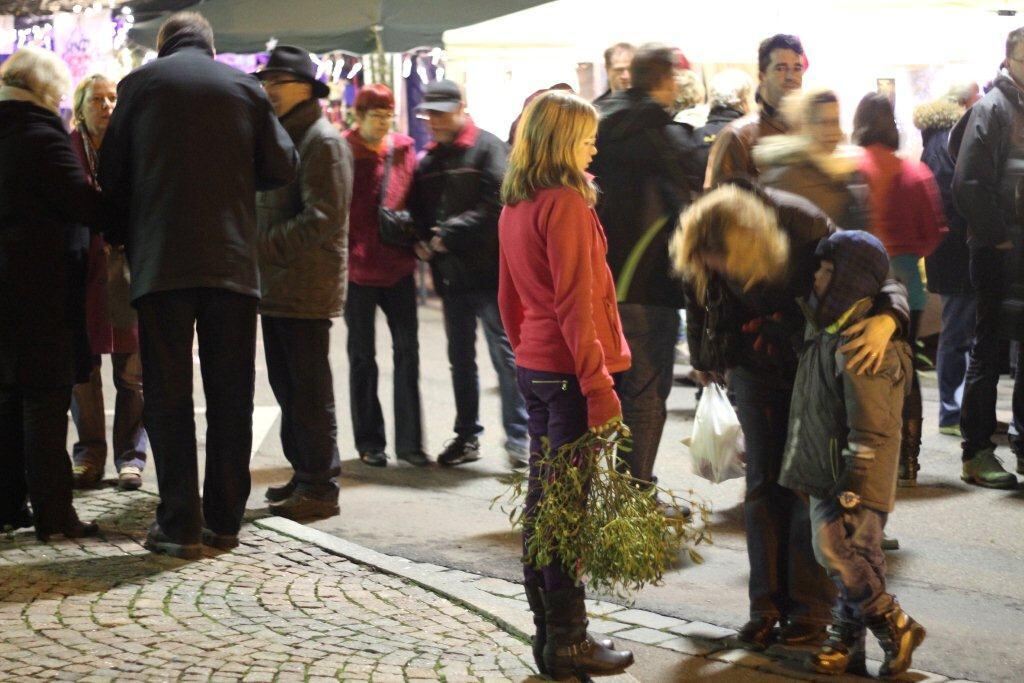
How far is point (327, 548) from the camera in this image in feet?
22.5

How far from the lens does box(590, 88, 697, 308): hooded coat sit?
7.07 metres

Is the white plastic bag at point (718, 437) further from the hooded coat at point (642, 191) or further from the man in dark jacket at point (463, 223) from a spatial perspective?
the man in dark jacket at point (463, 223)

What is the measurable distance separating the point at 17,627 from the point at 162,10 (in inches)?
391

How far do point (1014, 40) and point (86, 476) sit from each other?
18.8 ft

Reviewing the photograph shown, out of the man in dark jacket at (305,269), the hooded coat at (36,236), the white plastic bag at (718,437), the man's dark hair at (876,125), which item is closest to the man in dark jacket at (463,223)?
the man in dark jacket at (305,269)

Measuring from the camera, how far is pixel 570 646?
5066 mm

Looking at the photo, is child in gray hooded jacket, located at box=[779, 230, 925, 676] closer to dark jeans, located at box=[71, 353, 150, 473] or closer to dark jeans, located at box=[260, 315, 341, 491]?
dark jeans, located at box=[260, 315, 341, 491]

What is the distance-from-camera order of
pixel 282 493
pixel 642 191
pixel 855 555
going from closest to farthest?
pixel 855 555 → pixel 642 191 → pixel 282 493

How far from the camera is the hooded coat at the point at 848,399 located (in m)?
5.08

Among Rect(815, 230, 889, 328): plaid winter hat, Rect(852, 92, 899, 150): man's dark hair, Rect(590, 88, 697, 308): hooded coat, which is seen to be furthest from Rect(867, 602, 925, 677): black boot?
Rect(852, 92, 899, 150): man's dark hair

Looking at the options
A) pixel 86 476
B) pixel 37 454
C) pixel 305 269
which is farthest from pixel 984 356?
pixel 37 454

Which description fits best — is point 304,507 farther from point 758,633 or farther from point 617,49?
point 617,49

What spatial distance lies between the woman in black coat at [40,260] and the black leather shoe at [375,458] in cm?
250

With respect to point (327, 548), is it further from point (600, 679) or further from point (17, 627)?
point (600, 679)
